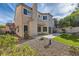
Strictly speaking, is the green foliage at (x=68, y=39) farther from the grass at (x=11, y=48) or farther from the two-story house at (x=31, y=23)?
the grass at (x=11, y=48)

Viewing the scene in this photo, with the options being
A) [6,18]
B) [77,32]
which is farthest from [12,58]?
[77,32]

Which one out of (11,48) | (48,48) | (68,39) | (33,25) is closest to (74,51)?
(68,39)

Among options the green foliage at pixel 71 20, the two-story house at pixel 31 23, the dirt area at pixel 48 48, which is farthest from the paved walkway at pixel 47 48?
the green foliage at pixel 71 20

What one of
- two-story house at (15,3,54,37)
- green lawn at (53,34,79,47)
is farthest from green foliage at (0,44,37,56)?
green lawn at (53,34,79,47)

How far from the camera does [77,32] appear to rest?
99.7 inches

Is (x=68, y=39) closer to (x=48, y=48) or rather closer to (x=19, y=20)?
(x=48, y=48)

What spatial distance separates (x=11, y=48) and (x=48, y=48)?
1.58 feet

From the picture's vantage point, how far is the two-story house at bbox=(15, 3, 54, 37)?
2.58 m

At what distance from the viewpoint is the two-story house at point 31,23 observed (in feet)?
8.46

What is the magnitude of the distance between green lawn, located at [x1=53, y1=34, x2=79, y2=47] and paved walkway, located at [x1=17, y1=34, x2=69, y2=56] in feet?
0.18

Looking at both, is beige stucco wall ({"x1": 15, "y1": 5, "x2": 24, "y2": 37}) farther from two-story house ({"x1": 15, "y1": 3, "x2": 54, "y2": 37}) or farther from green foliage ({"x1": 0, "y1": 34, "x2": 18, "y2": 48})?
green foliage ({"x1": 0, "y1": 34, "x2": 18, "y2": 48})

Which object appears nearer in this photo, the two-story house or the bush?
the bush

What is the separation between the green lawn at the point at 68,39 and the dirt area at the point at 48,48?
5 cm

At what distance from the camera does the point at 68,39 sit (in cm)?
255
